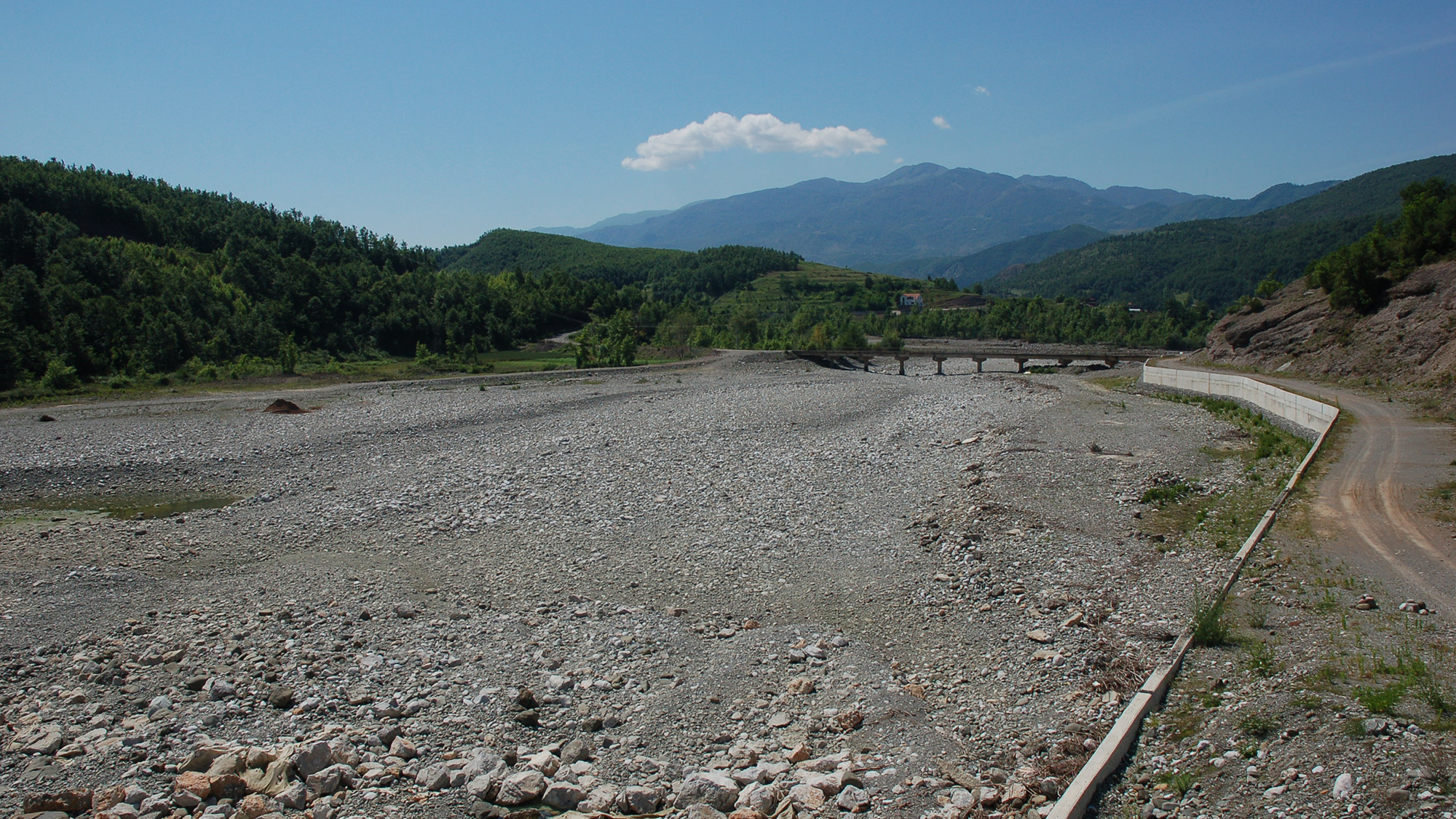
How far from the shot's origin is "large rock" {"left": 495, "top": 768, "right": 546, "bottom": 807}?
26.5 feet

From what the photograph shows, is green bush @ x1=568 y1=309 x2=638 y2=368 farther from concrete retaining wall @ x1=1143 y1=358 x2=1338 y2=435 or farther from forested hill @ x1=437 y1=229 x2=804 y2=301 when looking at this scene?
forested hill @ x1=437 y1=229 x2=804 y2=301

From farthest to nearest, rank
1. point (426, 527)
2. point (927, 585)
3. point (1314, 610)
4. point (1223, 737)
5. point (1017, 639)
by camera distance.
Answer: point (426, 527) → point (927, 585) → point (1017, 639) → point (1314, 610) → point (1223, 737)

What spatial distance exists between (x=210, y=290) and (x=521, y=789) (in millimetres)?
83078

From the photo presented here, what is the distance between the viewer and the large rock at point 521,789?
808 cm

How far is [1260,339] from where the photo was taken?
143 feet

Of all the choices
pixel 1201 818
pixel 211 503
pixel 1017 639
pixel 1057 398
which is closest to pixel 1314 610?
pixel 1017 639

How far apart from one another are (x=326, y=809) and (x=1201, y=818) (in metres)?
8.41

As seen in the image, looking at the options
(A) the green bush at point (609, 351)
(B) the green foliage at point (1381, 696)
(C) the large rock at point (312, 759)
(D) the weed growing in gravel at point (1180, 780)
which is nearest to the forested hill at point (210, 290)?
(A) the green bush at point (609, 351)

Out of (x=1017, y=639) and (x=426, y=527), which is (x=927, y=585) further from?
(x=426, y=527)

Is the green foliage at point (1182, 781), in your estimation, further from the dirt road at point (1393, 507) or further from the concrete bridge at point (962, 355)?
the concrete bridge at point (962, 355)

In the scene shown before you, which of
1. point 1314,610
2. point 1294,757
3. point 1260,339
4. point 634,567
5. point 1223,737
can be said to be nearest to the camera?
point 1294,757

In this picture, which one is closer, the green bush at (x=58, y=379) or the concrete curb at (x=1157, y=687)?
the concrete curb at (x=1157, y=687)

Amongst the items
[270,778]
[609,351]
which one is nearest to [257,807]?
[270,778]

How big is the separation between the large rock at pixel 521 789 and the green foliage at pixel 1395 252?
145 feet
